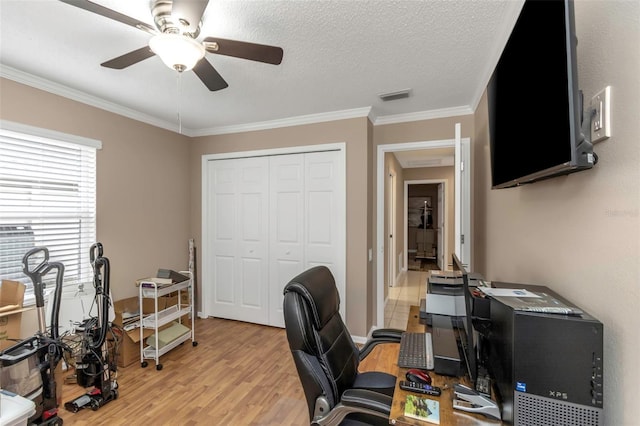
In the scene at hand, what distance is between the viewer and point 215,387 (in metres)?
2.38

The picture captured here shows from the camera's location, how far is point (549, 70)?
925 millimetres

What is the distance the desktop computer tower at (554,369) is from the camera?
78 centimetres

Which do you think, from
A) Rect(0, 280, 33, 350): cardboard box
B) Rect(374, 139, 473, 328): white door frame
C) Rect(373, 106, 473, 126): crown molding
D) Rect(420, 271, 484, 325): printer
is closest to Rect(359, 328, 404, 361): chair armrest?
Rect(420, 271, 484, 325): printer

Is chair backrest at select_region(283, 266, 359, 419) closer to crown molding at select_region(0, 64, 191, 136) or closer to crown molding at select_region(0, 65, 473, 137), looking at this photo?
crown molding at select_region(0, 65, 473, 137)

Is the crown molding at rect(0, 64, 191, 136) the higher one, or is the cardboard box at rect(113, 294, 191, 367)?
the crown molding at rect(0, 64, 191, 136)

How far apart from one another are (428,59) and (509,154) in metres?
1.08

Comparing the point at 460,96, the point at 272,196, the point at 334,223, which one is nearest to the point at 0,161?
the point at 272,196

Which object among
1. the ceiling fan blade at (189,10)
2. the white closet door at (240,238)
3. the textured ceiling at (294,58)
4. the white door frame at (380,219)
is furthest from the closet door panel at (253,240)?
the ceiling fan blade at (189,10)

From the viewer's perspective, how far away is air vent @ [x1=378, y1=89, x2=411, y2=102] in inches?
104

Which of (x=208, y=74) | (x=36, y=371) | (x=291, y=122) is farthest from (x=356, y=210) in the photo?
(x=36, y=371)

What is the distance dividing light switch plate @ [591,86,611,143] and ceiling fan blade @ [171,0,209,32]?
1469 millimetres

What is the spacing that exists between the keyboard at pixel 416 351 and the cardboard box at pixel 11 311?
8.75 ft

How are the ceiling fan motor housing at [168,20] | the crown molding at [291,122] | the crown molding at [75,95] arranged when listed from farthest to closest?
the crown molding at [291,122], the crown molding at [75,95], the ceiling fan motor housing at [168,20]

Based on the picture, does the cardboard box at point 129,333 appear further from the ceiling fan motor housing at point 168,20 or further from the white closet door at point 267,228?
the ceiling fan motor housing at point 168,20
